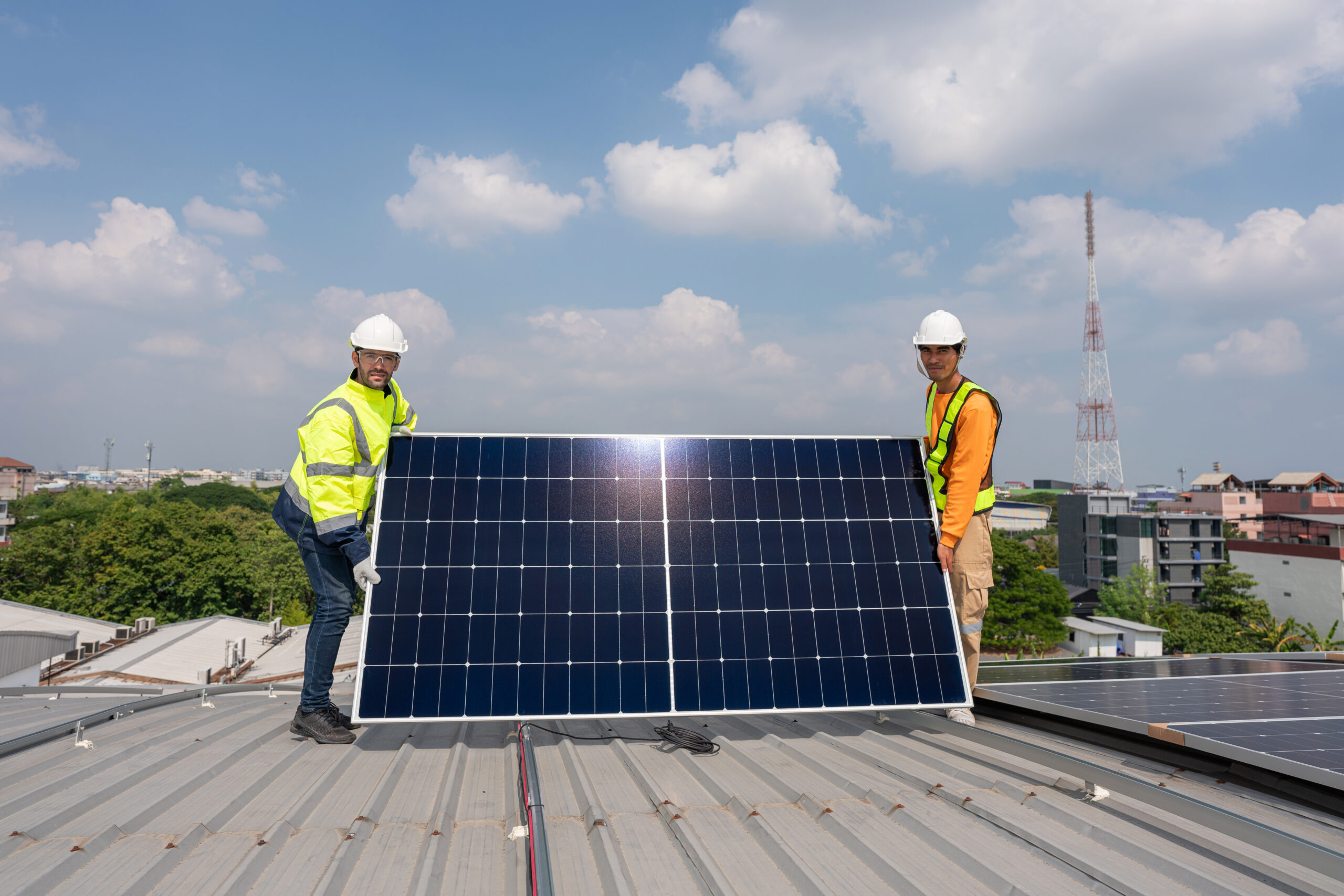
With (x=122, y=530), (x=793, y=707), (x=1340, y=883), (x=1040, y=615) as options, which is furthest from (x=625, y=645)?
(x=122, y=530)

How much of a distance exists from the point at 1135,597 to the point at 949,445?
259 feet

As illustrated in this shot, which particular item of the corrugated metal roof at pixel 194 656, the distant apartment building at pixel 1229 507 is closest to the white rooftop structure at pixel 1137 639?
the distant apartment building at pixel 1229 507

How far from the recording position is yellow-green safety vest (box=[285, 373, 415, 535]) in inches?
219

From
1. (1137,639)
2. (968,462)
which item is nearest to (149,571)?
(968,462)

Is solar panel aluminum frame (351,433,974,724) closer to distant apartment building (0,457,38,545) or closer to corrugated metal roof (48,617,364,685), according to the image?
corrugated metal roof (48,617,364,685)

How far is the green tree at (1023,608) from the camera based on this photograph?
192ft

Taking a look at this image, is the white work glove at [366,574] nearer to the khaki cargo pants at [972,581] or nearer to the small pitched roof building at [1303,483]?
the khaki cargo pants at [972,581]

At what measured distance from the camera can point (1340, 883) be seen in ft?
10.8

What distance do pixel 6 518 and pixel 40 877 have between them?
119 meters

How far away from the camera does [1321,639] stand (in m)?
56.9

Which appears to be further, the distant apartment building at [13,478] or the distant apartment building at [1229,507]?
the distant apartment building at [13,478]

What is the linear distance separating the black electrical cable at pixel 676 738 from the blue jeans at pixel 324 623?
1.81 meters

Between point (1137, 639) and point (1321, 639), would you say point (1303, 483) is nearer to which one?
point (1321, 639)

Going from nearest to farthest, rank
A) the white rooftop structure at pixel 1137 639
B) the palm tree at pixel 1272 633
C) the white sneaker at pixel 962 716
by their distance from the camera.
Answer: the white sneaker at pixel 962 716
the palm tree at pixel 1272 633
the white rooftop structure at pixel 1137 639
